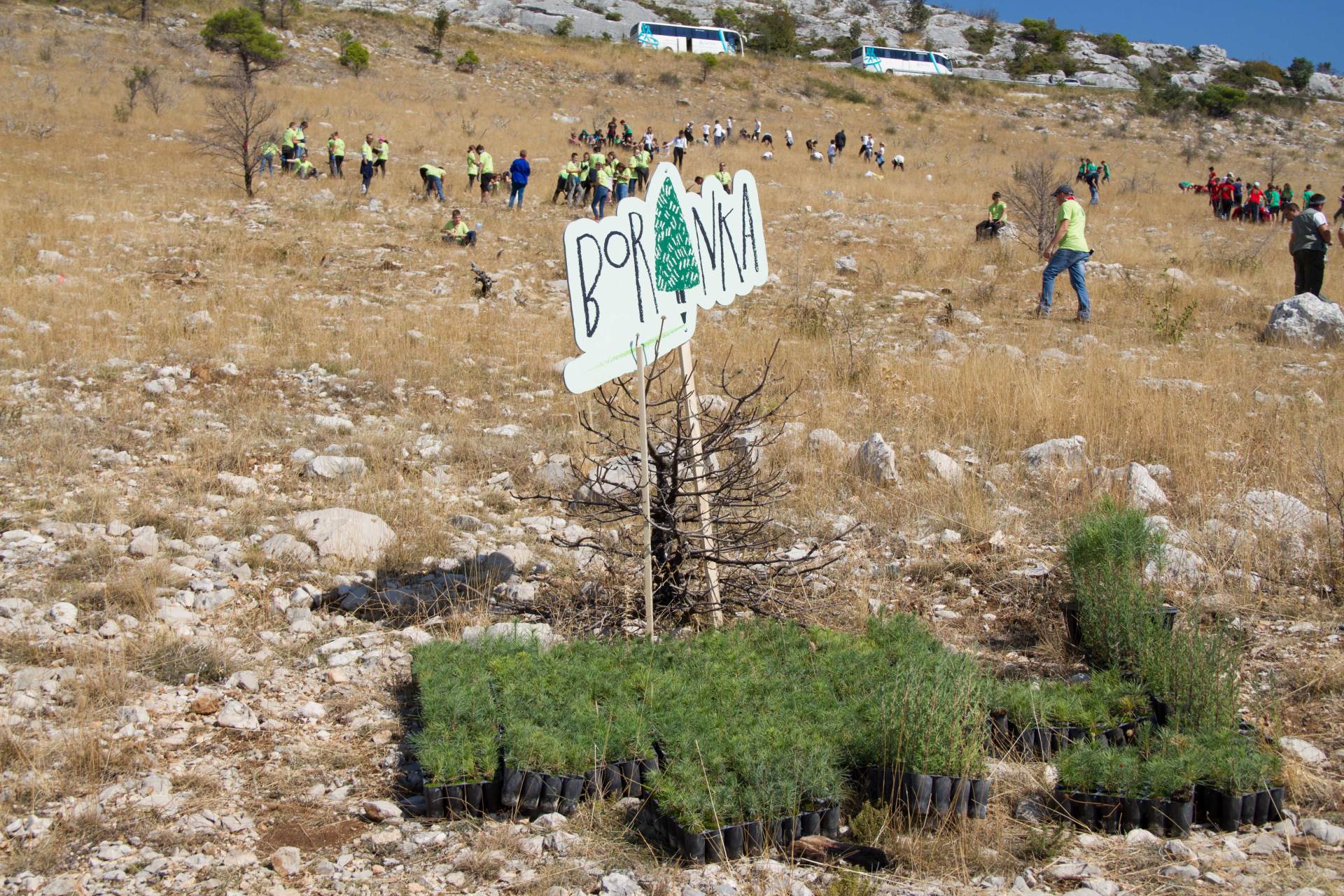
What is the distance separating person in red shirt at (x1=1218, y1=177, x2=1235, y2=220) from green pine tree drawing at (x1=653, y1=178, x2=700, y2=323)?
69.3 feet

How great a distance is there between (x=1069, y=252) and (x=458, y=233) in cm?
792

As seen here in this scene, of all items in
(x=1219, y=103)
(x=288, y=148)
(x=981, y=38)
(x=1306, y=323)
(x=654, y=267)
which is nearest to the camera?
(x=654, y=267)

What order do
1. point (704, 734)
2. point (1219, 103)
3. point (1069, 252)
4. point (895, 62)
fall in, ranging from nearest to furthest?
point (704, 734)
point (1069, 252)
point (1219, 103)
point (895, 62)

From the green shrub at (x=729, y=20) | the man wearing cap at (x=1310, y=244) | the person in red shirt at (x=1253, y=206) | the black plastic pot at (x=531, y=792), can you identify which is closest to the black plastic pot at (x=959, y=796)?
the black plastic pot at (x=531, y=792)

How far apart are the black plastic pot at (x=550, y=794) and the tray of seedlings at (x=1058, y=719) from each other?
1.41 meters

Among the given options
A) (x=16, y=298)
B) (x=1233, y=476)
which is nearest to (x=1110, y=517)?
(x=1233, y=476)

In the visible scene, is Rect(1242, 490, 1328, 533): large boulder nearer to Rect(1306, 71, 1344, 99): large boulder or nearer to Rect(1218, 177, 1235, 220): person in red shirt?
Rect(1218, 177, 1235, 220): person in red shirt

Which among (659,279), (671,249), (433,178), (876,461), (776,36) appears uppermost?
(776,36)

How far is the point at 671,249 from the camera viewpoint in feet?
12.9

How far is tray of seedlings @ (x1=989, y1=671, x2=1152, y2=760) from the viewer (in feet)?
10.7

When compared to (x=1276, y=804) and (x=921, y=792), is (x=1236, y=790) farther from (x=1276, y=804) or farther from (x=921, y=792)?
(x=921, y=792)

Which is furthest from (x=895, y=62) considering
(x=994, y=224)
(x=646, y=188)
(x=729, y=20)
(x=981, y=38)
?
(x=646, y=188)

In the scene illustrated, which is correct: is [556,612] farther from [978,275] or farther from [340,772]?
[978,275]

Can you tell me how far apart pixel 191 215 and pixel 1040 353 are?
37.1ft
